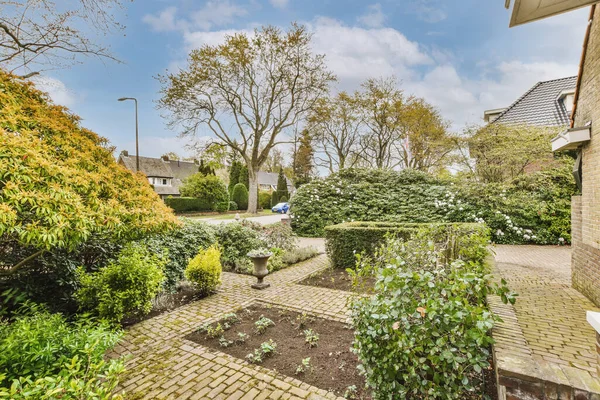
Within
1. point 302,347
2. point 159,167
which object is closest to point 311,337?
point 302,347

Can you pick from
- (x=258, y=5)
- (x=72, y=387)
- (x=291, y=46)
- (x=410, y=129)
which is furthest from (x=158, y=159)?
(x=72, y=387)

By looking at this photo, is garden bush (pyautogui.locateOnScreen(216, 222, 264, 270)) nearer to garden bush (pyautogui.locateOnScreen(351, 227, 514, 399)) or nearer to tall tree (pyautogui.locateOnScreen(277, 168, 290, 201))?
garden bush (pyautogui.locateOnScreen(351, 227, 514, 399))

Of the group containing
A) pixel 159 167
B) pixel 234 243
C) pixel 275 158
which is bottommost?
pixel 234 243

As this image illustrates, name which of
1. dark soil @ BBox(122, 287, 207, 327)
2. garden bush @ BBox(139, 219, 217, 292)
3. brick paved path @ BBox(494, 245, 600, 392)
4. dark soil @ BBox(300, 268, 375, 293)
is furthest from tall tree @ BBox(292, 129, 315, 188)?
brick paved path @ BBox(494, 245, 600, 392)

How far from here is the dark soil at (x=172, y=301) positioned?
4520 millimetres

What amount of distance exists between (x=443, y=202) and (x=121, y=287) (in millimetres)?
12597

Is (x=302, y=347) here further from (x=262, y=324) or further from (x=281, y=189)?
(x=281, y=189)

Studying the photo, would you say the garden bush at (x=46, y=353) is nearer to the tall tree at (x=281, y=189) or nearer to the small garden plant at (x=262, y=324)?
the small garden plant at (x=262, y=324)

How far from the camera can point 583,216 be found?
498 centimetres

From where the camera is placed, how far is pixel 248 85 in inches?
808

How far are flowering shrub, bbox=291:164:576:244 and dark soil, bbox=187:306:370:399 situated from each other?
32.4 ft

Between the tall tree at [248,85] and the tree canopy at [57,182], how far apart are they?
17839 mm

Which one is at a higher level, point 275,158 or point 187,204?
point 275,158

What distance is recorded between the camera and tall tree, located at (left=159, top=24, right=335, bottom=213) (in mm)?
19141
